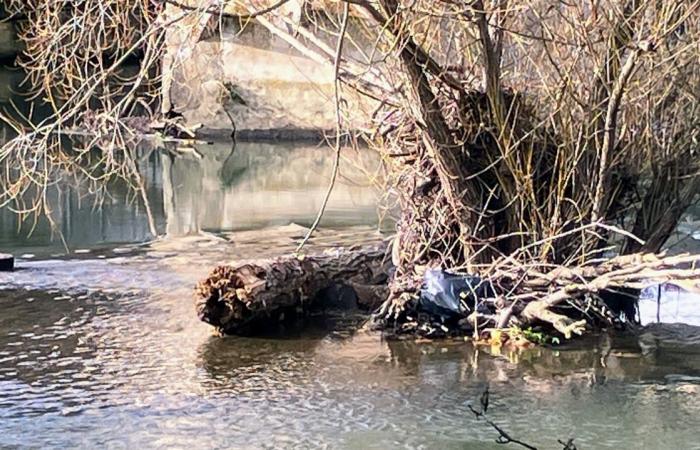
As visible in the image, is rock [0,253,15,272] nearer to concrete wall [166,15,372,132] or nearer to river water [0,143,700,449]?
river water [0,143,700,449]

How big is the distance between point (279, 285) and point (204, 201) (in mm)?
5594

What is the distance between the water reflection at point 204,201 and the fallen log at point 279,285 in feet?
2.27

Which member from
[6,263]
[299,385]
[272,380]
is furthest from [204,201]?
[299,385]

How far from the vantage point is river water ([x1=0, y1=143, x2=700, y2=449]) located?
453cm

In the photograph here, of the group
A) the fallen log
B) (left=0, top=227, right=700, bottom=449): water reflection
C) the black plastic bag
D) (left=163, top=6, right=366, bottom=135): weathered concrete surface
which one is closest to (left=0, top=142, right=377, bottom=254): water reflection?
the fallen log

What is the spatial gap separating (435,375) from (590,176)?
1665mm

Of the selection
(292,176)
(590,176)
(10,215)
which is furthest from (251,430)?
(292,176)

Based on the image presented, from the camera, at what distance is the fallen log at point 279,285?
5.99m

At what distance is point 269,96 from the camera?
1912 centimetres

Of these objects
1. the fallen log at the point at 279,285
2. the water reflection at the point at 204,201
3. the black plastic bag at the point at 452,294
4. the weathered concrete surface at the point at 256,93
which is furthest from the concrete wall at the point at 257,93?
the black plastic bag at the point at 452,294

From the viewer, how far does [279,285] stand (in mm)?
6250

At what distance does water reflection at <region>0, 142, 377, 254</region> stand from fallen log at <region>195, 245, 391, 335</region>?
27.3 inches

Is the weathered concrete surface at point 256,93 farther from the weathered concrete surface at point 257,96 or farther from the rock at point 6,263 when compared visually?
the rock at point 6,263

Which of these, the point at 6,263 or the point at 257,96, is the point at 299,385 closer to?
the point at 6,263
